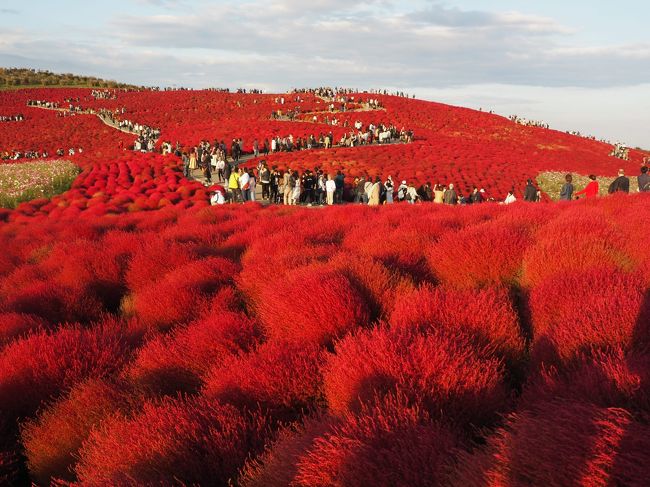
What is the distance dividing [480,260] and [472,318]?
1570 millimetres

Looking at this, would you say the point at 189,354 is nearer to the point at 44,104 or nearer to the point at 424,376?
the point at 424,376

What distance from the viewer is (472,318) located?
3.36 m

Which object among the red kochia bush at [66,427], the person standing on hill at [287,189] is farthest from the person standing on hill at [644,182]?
the red kochia bush at [66,427]

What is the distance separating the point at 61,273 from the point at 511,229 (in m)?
6.25

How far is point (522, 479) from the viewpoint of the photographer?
5.80 ft

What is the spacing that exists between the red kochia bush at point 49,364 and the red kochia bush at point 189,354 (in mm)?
267

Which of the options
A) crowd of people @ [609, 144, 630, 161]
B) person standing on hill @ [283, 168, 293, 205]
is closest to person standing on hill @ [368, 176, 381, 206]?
person standing on hill @ [283, 168, 293, 205]

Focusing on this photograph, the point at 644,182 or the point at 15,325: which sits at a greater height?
the point at 644,182

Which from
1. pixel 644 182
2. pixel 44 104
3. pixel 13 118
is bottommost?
pixel 644 182

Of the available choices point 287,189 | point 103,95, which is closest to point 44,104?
point 103,95

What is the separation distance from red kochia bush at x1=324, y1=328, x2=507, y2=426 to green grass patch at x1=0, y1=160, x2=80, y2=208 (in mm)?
22257

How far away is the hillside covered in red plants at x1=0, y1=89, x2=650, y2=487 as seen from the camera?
206cm

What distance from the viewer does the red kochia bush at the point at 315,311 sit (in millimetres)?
3705

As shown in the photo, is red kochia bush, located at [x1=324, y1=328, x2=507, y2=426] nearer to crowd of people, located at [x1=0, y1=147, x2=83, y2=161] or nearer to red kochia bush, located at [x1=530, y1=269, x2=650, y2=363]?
red kochia bush, located at [x1=530, y1=269, x2=650, y2=363]
